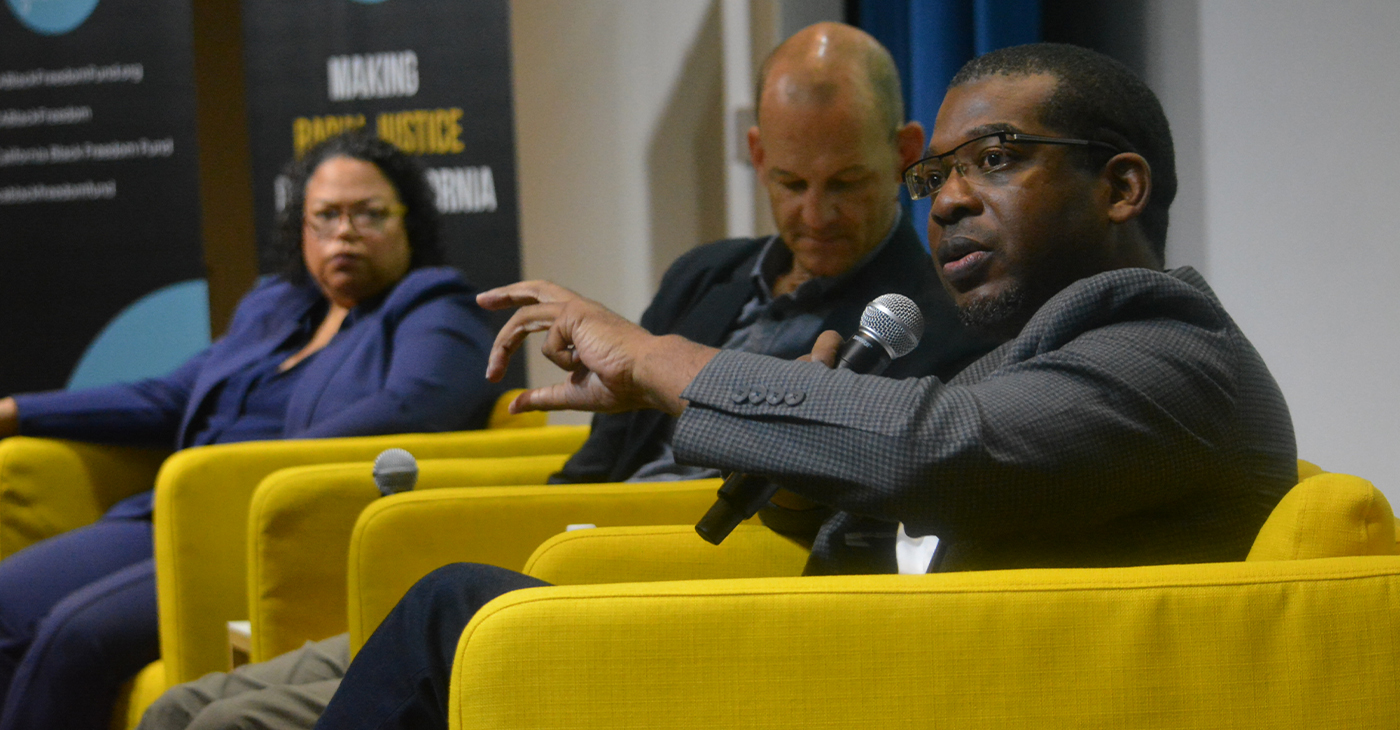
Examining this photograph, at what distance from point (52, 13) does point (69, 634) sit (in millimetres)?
2584

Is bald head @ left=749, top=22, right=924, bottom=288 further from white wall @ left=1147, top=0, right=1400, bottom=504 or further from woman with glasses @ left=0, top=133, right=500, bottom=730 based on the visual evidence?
woman with glasses @ left=0, top=133, right=500, bottom=730

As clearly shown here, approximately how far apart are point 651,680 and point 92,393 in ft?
7.12

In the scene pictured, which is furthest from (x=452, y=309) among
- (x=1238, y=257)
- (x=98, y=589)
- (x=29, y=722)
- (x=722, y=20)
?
(x=1238, y=257)

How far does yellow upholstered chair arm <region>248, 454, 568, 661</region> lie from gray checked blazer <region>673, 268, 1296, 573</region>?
3.37 feet

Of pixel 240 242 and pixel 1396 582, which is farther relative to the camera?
pixel 240 242

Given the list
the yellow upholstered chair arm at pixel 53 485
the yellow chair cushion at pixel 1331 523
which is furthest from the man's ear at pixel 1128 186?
the yellow upholstered chair arm at pixel 53 485

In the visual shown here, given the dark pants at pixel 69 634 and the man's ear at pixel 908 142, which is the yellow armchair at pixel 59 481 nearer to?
the dark pants at pixel 69 634

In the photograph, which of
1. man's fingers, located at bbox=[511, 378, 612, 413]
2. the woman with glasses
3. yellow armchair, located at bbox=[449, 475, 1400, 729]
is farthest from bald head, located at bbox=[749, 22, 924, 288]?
yellow armchair, located at bbox=[449, 475, 1400, 729]

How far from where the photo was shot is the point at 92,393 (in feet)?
8.44

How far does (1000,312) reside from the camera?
1.21m

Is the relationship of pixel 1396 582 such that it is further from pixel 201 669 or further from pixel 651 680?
pixel 201 669

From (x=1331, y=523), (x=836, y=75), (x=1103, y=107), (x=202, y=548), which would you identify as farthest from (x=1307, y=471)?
(x=202, y=548)

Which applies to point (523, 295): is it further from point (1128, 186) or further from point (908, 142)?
point (908, 142)

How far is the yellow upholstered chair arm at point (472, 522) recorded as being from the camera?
1.64m
